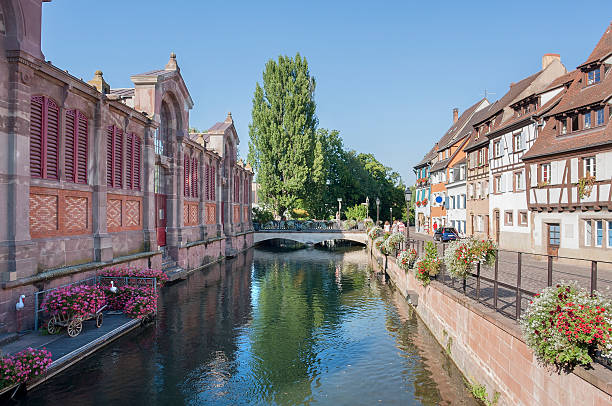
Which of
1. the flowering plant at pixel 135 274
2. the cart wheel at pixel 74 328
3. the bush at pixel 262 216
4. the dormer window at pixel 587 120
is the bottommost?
the cart wheel at pixel 74 328

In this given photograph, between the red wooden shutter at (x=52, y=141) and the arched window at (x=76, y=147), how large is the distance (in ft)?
1.77

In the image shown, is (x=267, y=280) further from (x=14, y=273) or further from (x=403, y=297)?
(x=14, y=273)

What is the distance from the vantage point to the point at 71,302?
1171 centimetres

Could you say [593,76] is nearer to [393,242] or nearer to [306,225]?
[393,242]

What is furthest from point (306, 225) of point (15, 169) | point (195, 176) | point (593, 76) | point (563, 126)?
point (15, 169)

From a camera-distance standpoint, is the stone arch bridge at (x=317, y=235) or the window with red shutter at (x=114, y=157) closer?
the window with red shutter at (x=114, y=157)

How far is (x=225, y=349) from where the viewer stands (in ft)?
42.2

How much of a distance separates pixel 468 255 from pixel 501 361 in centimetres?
342

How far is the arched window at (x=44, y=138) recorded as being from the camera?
512 inches

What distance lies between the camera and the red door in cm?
2459

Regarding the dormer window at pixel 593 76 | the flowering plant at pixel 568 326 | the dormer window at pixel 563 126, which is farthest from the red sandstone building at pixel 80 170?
the dormer window at pixel 593 76

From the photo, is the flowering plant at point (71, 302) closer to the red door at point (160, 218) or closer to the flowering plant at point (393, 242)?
the red door at point (160, 218)

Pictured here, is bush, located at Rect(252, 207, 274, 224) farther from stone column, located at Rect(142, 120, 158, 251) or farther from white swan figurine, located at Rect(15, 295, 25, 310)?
white swan figurine, located at Rect(15, 295, 25, 310)

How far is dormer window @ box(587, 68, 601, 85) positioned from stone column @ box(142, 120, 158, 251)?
23.4 meters
